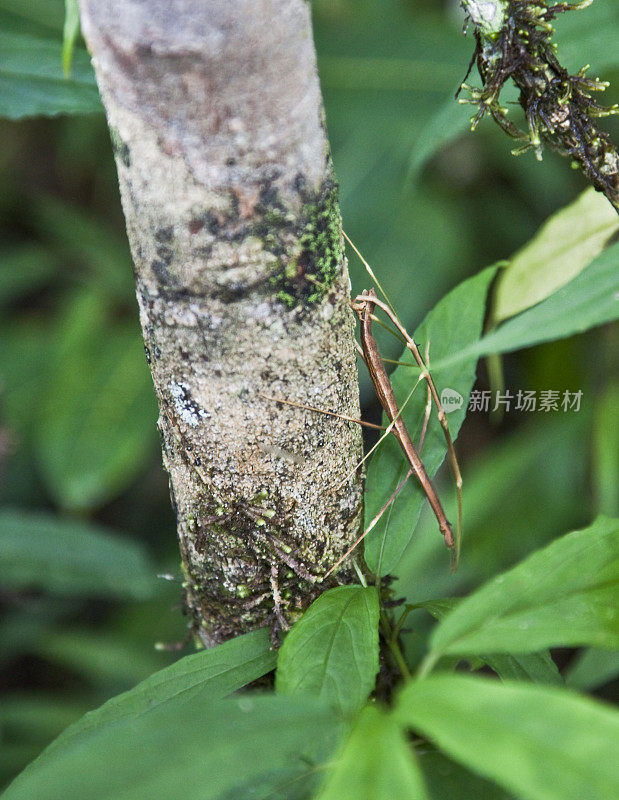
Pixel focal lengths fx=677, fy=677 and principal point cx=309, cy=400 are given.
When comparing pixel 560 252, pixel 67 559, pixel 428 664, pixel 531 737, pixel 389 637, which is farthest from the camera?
pixel 67 559

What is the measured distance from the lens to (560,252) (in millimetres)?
1021

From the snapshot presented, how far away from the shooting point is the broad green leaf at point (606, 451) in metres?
1.86

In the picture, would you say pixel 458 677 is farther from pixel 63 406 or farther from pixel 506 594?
pixel 63 406

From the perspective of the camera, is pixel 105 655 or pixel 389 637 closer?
pixel 389 637

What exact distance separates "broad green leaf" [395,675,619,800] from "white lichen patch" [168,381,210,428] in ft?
1.19

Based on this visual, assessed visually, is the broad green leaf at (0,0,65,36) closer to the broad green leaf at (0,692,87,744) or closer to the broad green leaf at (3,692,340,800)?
the broad green leaf at (0,692,87,744)

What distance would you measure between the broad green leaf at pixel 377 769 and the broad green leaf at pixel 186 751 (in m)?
0.04

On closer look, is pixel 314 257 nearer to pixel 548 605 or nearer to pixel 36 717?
pixel 548 605

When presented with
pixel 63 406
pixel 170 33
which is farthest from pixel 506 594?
pixel 63 406

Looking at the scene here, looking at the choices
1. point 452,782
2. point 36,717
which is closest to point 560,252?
point 452,782

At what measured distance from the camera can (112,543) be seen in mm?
1856

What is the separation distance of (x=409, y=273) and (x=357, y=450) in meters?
1.55

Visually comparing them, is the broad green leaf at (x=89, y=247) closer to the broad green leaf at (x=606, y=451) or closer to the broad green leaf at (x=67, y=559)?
the broad green leaf at (x=67, y=559)

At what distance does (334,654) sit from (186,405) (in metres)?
0.30
